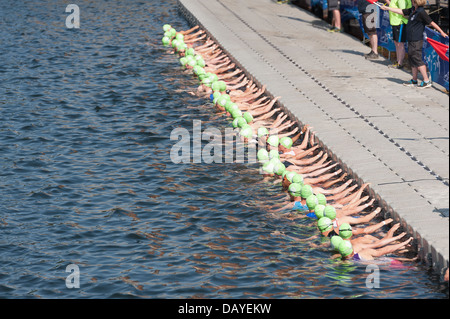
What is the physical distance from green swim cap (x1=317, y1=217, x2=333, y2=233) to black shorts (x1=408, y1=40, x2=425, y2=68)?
6.94 metres

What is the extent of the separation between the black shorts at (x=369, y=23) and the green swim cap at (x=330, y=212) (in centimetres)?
988

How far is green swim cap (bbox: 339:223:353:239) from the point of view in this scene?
13100mm

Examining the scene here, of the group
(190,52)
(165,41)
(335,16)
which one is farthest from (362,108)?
(165,41)

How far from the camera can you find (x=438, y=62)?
731 inches

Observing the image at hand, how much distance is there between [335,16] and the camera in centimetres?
2641

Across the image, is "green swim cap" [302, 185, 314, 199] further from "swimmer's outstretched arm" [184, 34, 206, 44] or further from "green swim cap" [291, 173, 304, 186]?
"swimmer's outstretched arm" [184, 34, 206, 44]

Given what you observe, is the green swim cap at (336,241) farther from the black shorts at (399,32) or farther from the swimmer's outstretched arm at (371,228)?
the black shorts at (399,32)

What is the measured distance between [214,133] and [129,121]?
278 cm

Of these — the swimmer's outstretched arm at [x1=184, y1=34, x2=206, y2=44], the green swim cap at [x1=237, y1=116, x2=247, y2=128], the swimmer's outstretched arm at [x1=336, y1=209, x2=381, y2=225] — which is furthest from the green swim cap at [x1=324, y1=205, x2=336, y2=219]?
the swimmer's outstretched arm at [x1=184, y1=34, x2=206, y2=44]

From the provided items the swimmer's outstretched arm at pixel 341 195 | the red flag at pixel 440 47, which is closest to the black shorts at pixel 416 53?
the red flag at pixel 440 47

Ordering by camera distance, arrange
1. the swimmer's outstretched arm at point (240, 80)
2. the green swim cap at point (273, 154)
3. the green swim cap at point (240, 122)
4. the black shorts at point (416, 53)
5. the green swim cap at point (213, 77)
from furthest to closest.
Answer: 1. the green swim cap at point (213, 77)
2. the swimmer's outstretched arm at point (240, 80)
3. the green swim cap at point (240, 122)
4. the black shorts at point (416, 53)
5. the green swim cap at point (273, 154)

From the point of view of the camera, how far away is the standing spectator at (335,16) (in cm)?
2570
